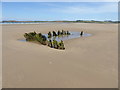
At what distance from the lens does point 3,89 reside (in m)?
4.55

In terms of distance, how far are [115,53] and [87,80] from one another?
4.87 m

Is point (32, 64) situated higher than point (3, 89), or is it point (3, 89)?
point (32, 64)

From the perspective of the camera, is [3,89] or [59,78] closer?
[3,89]

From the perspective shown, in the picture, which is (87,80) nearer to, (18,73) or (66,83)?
(66,83)

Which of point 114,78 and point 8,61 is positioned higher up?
point 8,61

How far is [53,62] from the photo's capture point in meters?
6.84

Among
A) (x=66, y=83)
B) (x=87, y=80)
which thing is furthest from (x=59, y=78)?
(x=87, y=80)

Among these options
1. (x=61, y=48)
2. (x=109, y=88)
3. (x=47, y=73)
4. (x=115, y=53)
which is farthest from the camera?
(x=61, y=48)

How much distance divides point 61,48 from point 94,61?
3602 millimetres

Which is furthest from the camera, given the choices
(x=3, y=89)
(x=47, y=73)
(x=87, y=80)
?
(x=47, y=73)

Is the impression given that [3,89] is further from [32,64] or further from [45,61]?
[45,61]

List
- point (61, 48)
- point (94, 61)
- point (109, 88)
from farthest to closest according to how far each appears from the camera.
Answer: point (61, 48) → point (94, 61) → point (109, 88)

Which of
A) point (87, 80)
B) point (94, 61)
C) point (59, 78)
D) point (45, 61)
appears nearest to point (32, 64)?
point (45, 61)

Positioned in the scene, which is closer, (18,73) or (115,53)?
(18,73)
